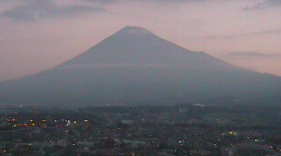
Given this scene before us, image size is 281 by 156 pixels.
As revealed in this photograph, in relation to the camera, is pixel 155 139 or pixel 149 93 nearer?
pixel 155 139

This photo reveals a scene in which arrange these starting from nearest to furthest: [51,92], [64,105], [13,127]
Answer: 1. [13,127]
2. [64,105]
3. [51,92]

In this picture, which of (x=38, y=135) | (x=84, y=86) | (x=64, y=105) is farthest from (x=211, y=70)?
(x=38, y=135)

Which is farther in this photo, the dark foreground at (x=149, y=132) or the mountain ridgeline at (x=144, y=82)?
the mountain ridgeline at (x=144, y=82)

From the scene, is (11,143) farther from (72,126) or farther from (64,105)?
(64,105)

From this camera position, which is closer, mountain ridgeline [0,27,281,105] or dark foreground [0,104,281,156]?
dark foreground [0,104,281,156]

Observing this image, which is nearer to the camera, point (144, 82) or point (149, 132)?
point (149, 132)

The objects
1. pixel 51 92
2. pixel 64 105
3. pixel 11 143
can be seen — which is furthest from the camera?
pixel 51 92

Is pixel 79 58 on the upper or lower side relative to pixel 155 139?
upper

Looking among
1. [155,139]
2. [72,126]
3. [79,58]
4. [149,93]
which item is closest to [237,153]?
[155,139]
